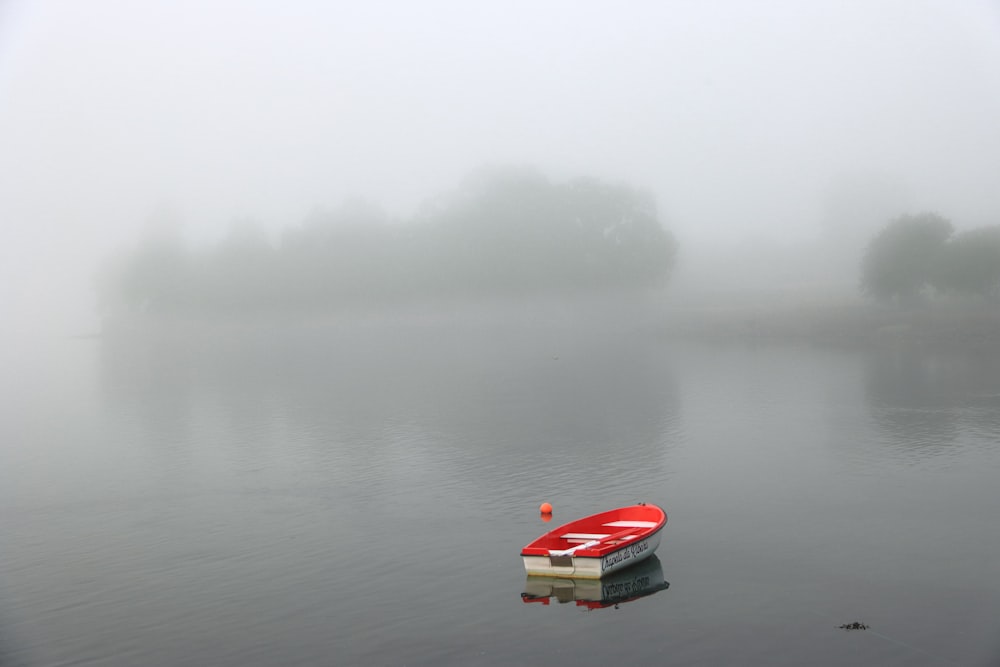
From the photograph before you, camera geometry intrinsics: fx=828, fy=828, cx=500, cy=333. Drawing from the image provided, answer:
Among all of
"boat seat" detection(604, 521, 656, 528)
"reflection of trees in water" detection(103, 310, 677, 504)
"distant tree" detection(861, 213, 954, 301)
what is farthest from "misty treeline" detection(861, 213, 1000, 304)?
"boat seat" detection(604, 521, 656, 528)

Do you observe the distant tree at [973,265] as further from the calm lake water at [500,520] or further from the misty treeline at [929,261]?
the calm lake water at [500,520]

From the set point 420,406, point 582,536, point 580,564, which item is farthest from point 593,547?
point 420,406

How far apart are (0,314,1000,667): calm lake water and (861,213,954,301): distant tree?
19203 millimetres

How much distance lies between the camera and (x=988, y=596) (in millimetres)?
29172

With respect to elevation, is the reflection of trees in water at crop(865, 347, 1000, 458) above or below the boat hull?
below

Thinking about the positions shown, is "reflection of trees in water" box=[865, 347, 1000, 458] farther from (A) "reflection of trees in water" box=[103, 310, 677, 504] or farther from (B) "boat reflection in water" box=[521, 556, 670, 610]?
(B) "boat reflection in water" box=[521, 556, 670, 610]

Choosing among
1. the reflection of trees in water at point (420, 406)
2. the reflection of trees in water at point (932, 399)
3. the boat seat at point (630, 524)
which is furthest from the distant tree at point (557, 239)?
the boat seat at point (630, 524)

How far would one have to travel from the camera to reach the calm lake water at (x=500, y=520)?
2773 centimetres

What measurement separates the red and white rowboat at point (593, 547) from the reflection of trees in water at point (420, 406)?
15781mm

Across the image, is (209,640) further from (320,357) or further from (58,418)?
(320,357)

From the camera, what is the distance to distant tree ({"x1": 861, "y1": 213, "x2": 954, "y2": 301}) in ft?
362

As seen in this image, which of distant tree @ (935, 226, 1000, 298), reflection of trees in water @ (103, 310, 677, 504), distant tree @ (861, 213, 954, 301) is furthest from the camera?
distant tree @ (861, 213, 954, 301)

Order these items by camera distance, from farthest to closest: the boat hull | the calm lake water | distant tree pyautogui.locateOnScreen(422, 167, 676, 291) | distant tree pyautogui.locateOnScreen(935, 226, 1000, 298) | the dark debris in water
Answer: distant tree pyautogui.locateOnScreen(422, 167, 676, 291) → distant tree pyautogui.locateOnScreen(935, 226, 1000, 298) → the boat hull → the calm lake water → the dark debris in water

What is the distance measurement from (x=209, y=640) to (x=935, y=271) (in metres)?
106
